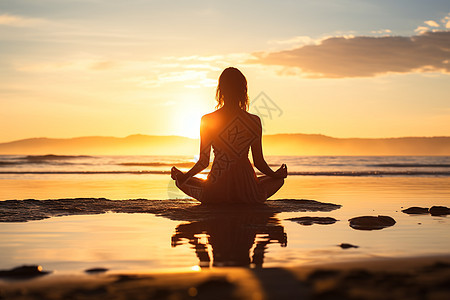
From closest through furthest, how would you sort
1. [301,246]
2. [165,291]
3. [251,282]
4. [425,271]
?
[165,291]
[251,282]
[425,271]
[301,246]

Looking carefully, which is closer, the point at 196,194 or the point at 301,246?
the point at 301,246

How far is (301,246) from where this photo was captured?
15.1ft

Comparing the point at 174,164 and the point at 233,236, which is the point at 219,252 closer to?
the point at 233,236

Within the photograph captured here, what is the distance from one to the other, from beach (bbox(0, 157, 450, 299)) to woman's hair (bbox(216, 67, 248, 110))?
170 cm

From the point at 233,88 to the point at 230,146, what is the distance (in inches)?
36.7

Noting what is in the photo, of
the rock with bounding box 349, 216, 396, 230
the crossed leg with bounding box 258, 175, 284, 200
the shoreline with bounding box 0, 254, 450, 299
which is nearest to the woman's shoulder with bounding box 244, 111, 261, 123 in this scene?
the crossed leg with bounding box 258, 175, 284, 200

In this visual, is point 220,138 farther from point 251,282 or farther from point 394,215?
point 251,282

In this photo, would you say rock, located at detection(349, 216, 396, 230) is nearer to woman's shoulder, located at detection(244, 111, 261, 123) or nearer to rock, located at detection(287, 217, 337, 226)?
rock, located at detection(287, 217, 337, 226)

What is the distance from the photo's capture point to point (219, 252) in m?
4.23

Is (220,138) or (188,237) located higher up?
(220,138)

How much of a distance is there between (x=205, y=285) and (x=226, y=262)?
34.8 inches

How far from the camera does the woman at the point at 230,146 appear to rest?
7449mm

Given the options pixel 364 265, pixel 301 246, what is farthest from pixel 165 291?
pixel 301 246

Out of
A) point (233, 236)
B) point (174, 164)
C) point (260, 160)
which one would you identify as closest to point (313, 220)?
point (260, 160)
